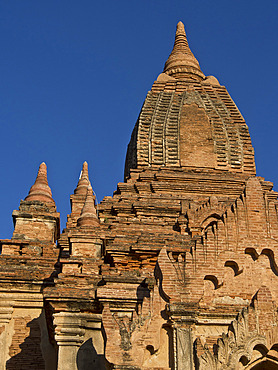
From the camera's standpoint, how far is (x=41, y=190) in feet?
80.6

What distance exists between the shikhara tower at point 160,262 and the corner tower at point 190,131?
0.15ft

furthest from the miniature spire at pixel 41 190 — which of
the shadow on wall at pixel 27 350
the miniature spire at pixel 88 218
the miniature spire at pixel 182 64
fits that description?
the miniature spire at pixel 182 64

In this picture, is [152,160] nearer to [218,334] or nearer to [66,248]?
[66,248]

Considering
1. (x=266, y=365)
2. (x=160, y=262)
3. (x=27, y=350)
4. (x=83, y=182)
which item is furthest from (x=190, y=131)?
(x=266, y=365)

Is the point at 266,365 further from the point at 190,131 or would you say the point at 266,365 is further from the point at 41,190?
the point at 190,131

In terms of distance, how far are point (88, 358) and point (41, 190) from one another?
988 centimetres

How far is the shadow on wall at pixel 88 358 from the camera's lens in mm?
15555

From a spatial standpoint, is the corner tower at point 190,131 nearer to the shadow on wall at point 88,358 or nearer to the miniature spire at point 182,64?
the miniature spire at point 182,64

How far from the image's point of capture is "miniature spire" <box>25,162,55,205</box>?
24.2 metres

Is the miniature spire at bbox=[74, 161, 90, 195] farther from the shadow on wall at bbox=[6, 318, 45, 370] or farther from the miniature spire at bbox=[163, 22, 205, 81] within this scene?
the shadow on wall at bbox=[6, 318, 45, 370]

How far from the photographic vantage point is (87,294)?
52.3ft

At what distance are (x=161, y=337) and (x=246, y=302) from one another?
203 cm

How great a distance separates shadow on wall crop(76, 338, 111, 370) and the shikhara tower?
2cm

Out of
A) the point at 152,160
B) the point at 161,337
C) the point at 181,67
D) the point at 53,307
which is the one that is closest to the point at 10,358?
the point at 53,307
